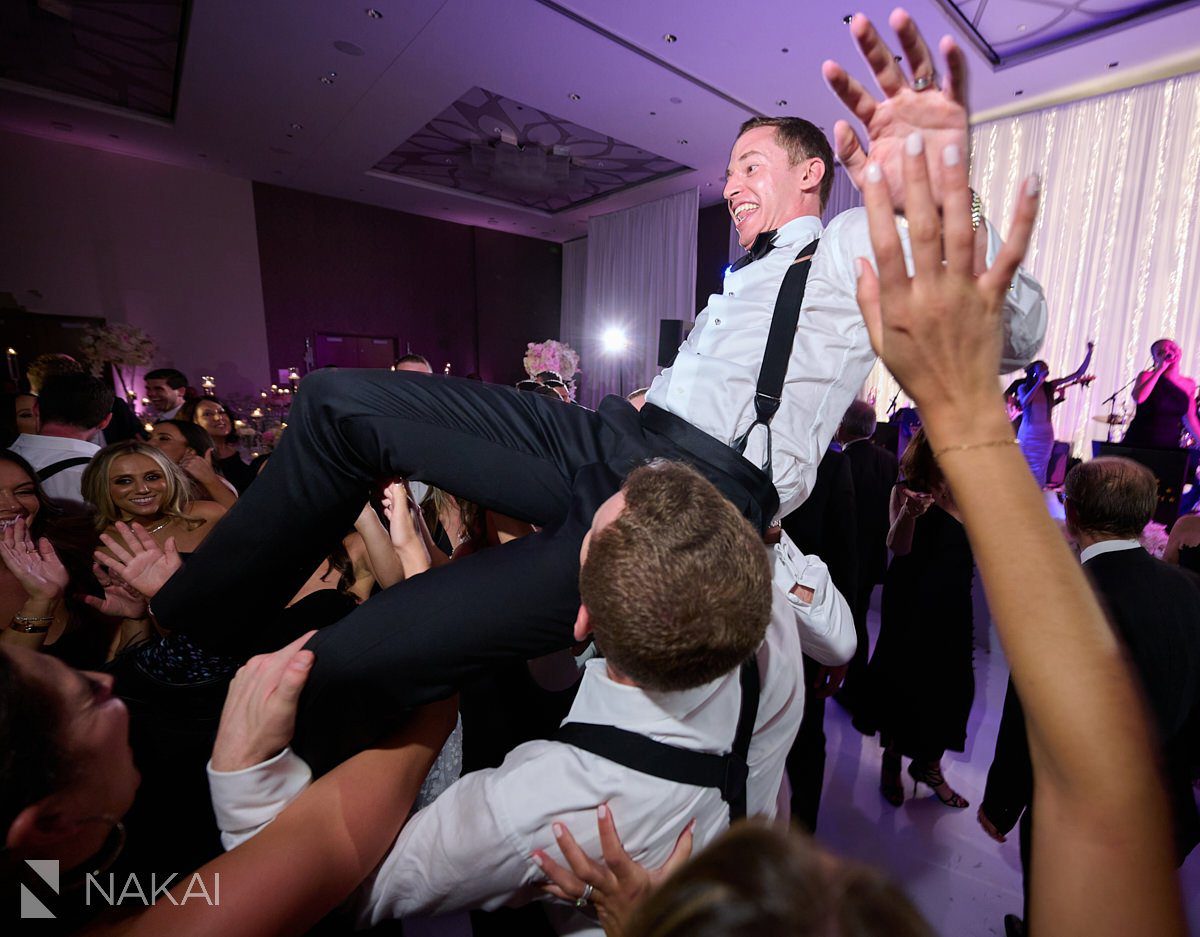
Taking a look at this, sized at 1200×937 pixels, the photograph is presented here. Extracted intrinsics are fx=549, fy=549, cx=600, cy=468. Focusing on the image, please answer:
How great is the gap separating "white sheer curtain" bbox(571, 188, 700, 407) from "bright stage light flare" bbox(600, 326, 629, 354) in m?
0.08

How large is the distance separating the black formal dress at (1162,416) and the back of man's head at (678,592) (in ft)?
17.5

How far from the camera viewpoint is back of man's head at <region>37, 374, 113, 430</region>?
9.04ft

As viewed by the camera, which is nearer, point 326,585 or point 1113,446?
point 326,585

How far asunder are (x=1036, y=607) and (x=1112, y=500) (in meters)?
1.60

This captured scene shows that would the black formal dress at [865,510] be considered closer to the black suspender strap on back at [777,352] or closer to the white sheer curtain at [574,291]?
the black suspender strap on back at [777,352]

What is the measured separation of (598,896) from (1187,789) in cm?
193

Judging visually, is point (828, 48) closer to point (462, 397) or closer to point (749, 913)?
point (462, 397)

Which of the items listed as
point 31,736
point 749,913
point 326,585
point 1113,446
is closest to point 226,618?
point 31,736

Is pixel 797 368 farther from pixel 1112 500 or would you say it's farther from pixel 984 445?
pixel 1112 500

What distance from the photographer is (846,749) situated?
9.35ft

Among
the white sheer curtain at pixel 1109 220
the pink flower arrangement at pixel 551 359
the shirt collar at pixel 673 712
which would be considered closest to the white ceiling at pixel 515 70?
the white sheer curtain at pixel 1109 220

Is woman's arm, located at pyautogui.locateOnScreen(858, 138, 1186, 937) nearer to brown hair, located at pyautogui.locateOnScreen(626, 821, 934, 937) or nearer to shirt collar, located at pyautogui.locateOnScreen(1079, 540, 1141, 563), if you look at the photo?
brown hair, located at pyautogui.locateOnScreen(626, 821, 934, 937)

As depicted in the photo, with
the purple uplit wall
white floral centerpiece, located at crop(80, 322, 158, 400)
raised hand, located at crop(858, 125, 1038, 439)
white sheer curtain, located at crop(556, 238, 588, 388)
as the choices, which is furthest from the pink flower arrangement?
white sheer curtain, located at crop(556, 238, 588, 388)

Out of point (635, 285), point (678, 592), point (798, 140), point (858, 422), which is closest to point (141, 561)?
point (678, 592)
